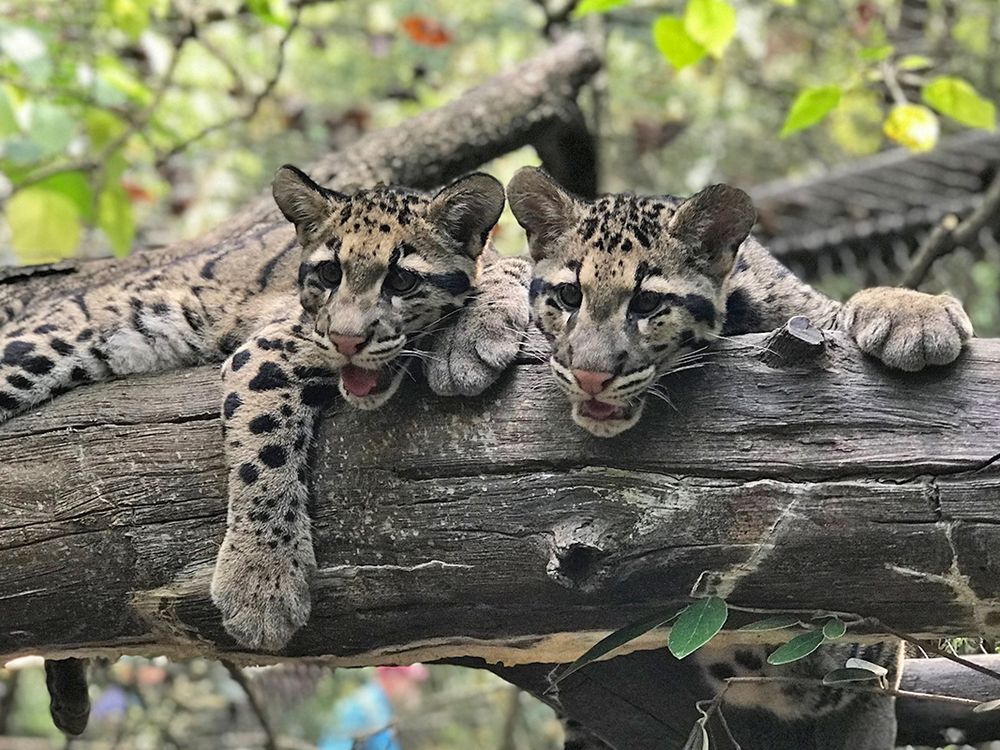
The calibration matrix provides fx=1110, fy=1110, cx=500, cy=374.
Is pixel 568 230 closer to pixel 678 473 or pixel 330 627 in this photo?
pixel 678 473

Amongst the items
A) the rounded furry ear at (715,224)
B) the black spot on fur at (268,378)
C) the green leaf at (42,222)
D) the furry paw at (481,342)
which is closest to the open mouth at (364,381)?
the furry paw at (481,342)

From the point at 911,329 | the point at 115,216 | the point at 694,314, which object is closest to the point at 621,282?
the point at 694,314

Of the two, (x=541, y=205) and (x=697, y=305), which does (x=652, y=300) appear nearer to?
(x=697, y=305)

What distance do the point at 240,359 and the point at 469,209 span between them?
2.72 ft

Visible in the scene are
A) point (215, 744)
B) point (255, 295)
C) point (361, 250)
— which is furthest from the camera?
point (215, 744)

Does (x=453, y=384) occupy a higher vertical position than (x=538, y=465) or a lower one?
higher

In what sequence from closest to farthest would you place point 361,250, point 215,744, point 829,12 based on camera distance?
point 361,250 < point 215,744 < point 829,12

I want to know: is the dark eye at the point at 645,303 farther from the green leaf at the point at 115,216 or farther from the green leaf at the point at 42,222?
the green leaf at the point at 42,222

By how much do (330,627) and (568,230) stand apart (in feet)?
4.21

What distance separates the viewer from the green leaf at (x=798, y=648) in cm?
255

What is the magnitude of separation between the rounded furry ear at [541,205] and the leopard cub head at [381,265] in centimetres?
9

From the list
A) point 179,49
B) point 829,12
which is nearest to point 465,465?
point 179,49

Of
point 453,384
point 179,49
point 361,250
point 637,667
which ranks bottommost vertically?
point 637,667

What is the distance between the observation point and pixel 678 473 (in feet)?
9.05
